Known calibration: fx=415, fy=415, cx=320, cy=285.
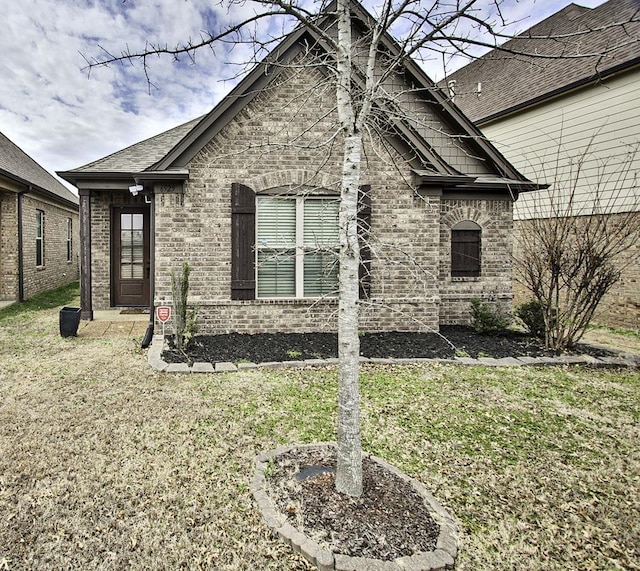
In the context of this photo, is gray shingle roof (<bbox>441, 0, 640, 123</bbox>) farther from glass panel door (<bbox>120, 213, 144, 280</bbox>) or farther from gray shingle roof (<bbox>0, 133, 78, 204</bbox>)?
gray shingle roof (<bbox>0, 133, 78, 204</bbox>)

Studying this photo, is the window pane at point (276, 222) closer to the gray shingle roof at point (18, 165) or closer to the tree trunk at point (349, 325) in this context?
the tree trunk at point (349, 325)

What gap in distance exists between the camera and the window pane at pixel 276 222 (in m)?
7.39

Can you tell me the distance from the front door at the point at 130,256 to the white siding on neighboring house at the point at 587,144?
876cm

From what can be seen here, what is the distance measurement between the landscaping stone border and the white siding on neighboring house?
9.84 ft

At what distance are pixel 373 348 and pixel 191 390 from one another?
10.1ft

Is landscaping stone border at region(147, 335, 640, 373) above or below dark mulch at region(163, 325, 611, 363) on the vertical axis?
below

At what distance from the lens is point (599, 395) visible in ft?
16.9

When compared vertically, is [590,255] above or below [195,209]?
below

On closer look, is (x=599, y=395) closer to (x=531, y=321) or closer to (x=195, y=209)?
(x=531, y=321)

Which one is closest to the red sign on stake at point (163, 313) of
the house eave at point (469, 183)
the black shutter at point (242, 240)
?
the black shutter at point (242, 240)

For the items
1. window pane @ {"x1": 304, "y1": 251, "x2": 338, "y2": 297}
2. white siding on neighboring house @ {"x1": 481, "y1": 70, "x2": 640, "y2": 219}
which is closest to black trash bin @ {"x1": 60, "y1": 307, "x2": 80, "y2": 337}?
window pane @ {"x1": 304, "y1": 251, "x2": 338, "y2": 297}

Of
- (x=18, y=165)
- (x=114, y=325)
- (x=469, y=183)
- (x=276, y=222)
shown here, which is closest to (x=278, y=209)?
(x=276, y=222)

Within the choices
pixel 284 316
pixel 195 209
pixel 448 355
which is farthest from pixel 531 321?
pixel 195 209

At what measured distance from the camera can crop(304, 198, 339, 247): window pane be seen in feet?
24.5
